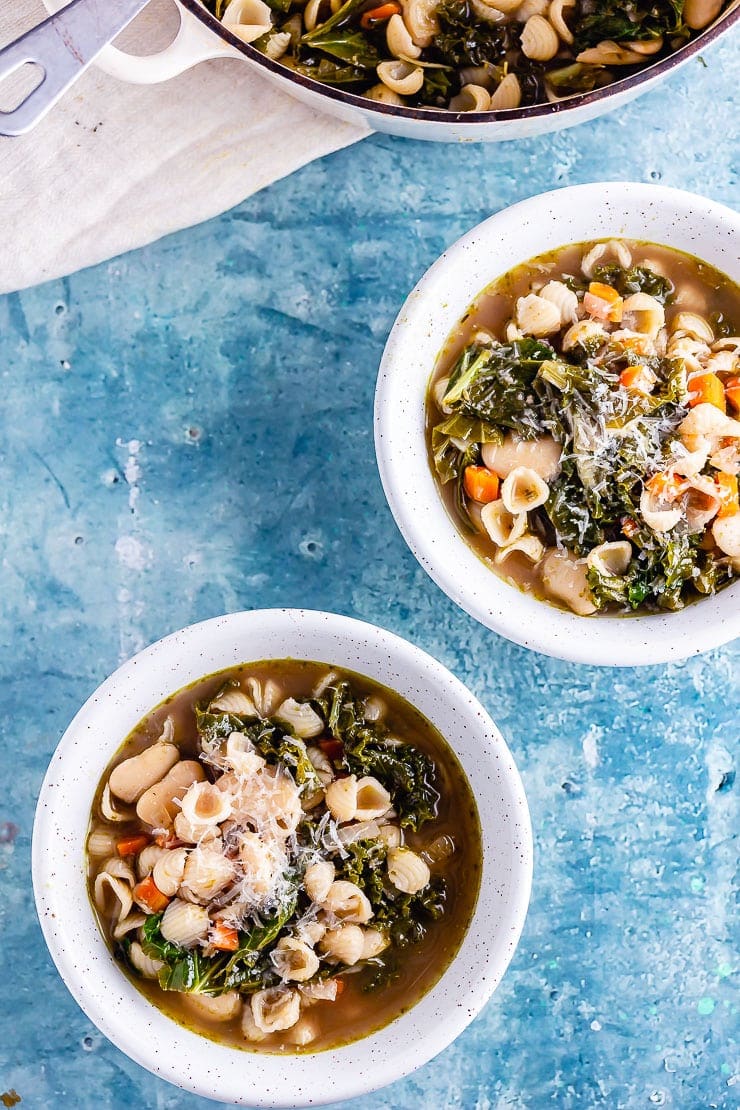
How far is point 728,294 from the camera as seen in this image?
6.26 ft

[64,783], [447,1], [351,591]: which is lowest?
[351,591]

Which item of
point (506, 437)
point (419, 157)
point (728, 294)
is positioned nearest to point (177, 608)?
point (506, 437)

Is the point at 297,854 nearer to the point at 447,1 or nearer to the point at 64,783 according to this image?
the point at 64,783

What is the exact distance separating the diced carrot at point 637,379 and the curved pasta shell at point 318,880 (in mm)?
927

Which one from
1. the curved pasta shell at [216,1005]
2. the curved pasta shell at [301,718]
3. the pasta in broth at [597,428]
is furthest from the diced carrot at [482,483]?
the curved pasta shell at [216,1005]

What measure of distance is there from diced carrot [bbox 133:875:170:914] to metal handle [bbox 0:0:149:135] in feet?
3.94

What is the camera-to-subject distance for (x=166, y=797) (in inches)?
70.6

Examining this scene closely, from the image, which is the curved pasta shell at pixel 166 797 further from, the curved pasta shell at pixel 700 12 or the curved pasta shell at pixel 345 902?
the curved pasta shell at pixel 700 12

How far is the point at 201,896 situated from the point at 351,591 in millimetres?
627

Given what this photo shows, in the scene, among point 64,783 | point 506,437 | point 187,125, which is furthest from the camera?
point 187,125

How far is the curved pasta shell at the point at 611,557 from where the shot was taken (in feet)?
5.93

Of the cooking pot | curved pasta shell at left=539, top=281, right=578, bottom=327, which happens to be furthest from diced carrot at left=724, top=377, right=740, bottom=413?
the cooking pot

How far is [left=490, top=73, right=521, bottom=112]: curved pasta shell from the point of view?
1925mm

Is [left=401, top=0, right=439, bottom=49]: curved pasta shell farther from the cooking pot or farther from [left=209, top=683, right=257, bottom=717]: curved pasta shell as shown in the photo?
[left=209, top=683, right=257, bottom=717]: curved pasta shell
